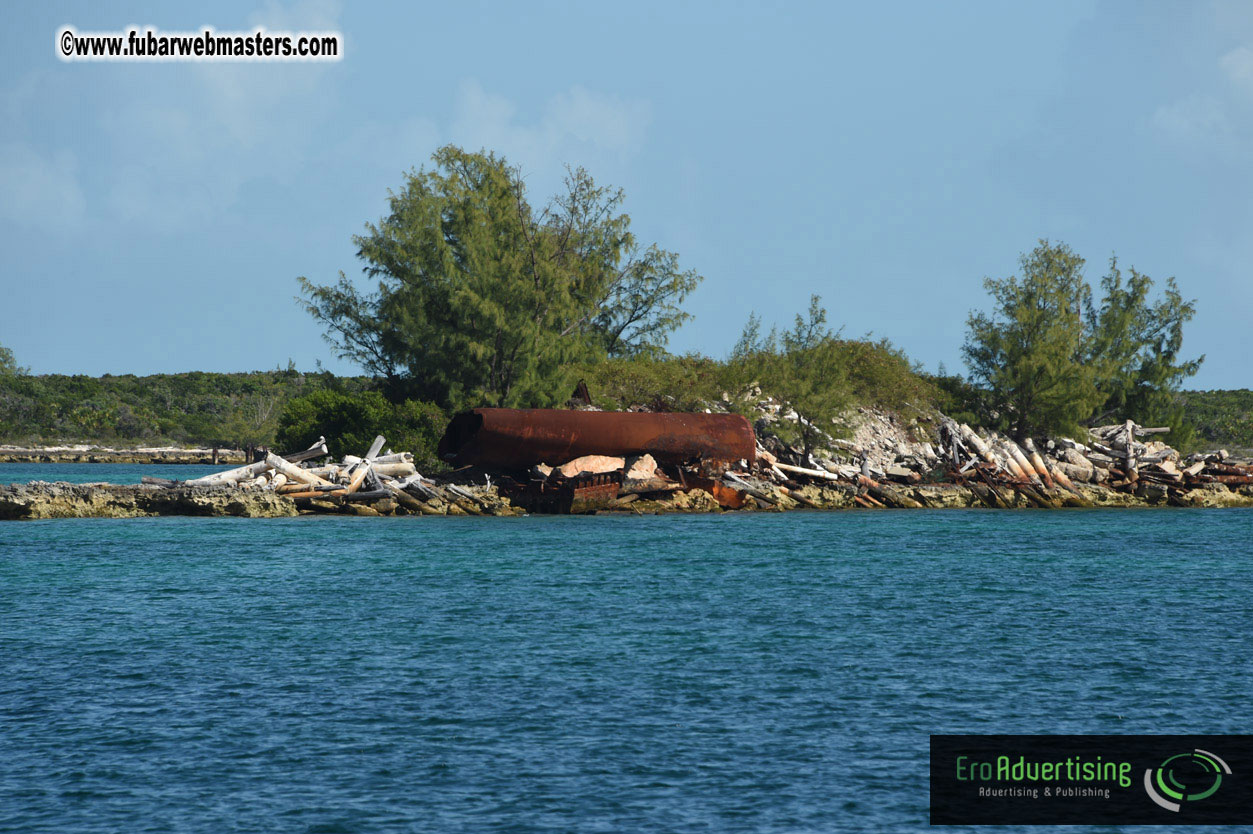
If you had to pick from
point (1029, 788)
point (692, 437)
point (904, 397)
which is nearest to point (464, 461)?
point (692, 437)

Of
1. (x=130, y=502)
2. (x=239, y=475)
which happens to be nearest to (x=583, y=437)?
(x=239, y=475)

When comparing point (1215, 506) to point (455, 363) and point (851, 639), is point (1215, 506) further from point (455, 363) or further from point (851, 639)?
point (851, 639)

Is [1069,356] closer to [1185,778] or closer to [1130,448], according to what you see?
→ [1130,448]

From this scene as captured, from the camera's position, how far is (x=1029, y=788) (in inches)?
399

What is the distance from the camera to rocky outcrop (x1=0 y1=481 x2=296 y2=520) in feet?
122

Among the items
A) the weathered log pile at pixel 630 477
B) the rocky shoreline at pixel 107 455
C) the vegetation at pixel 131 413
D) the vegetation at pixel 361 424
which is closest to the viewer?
the weathered log pile at pixel 630 477

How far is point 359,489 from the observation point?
39.9 meters

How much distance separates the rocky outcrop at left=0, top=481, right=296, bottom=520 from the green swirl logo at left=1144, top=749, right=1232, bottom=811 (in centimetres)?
3181

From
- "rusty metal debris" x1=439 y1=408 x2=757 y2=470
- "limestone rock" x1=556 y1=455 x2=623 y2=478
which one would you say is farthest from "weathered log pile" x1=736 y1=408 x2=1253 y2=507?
"limestone rock" x1=556 y1=455 x2=623 y2=478

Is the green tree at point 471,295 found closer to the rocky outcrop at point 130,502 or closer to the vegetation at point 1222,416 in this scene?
the rocky outcrop at point 130,502

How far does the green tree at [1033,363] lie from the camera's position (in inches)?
2274

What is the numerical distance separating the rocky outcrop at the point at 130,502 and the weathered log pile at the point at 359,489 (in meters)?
0.65

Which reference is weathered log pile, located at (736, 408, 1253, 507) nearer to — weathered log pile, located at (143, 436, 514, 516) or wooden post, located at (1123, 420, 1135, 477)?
wooden post, located at (1123, 420, 1135, 477)

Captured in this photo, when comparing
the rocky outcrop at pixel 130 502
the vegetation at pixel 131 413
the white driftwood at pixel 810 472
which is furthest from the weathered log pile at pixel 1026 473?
the vegetation at pixel 131 413
